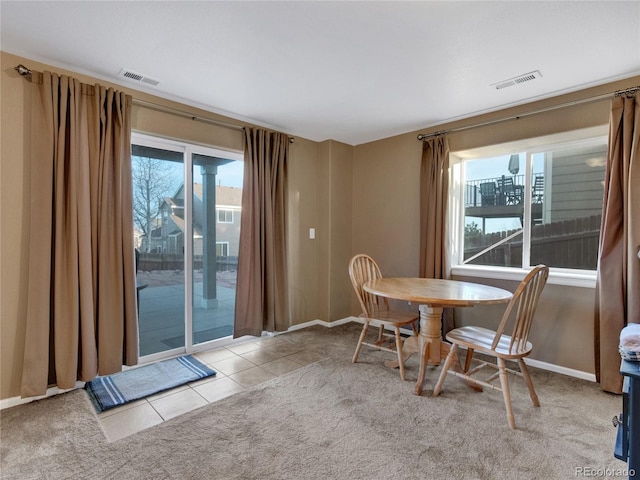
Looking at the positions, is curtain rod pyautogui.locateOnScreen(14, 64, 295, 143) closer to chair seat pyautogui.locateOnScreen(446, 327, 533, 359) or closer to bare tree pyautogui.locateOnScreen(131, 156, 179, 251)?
bare tree pyautogui.locateOnScreen(131, 156, 179, 251)

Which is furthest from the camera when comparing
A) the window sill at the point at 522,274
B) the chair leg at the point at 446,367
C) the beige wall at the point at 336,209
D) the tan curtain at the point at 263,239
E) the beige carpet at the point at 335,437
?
the tan curtain at the point at 263,239

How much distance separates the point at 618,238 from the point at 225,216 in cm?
337

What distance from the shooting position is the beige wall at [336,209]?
220 cm

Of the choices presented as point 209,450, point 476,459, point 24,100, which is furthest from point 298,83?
point 476,459

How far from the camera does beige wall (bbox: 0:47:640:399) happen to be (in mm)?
2195

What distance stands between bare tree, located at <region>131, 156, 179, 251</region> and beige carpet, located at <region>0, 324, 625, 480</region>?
140 centimetres

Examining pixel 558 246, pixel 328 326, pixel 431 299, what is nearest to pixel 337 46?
pixel 431 299

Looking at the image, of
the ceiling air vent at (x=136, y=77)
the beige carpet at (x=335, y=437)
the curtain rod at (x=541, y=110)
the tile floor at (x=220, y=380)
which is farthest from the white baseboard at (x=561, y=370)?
the ceiling air vent at (x=136, y=77)

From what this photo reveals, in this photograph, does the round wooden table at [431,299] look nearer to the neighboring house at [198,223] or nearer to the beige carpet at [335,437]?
the beige carpet at [335,437]

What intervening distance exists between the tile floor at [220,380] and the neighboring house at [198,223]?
1012 millimetres

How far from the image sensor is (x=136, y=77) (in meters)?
2.52

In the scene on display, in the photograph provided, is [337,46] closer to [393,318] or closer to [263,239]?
[263,239]

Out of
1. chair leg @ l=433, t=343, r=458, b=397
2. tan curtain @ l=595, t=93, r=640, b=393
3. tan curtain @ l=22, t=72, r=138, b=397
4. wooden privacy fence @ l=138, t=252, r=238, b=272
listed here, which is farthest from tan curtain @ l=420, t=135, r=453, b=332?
tan curtain @ l=22, t=72, r=138, b=397

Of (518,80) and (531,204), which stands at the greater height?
(518,80)
